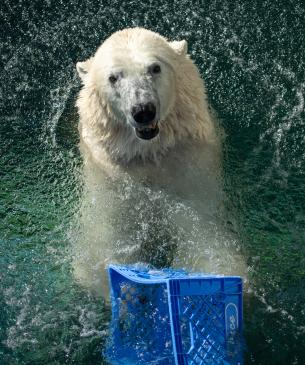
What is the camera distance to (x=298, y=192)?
5.39 meters

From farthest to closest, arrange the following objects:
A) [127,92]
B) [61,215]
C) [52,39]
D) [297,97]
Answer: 1. [52,39]
2. [297,97]
3. [61,215]
4. [127,92]

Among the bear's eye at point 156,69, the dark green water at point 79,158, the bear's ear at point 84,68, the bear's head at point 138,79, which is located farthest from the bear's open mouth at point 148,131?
the dark green water at point 79,158

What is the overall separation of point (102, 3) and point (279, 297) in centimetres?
357

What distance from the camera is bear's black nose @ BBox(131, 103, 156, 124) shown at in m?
4.32

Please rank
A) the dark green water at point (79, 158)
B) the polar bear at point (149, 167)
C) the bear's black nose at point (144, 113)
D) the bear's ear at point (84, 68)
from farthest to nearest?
the bear's ear at point (84, 68), the dark green water at point (79, 158), the polar bear at point (149, 167), the bear's black nose at point (144, 113)

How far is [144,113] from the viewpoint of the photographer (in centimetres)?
433

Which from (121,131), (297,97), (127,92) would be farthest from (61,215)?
(297,97)

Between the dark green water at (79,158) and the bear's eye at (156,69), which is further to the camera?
the dark green water at (79,158)

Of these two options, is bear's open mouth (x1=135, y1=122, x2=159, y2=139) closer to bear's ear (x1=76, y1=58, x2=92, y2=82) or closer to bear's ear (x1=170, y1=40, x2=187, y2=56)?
bear's ear (x1=170, y1=40, x2=187, y2=56)

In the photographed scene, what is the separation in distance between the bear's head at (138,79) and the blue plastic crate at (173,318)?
2.78 ft

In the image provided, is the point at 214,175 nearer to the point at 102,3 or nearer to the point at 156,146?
the point at 156,146

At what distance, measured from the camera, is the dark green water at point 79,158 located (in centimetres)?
465

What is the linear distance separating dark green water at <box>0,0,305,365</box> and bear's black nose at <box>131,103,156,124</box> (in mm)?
1025

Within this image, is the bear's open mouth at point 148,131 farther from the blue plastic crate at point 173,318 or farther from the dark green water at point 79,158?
the dark green water at point 79,158
